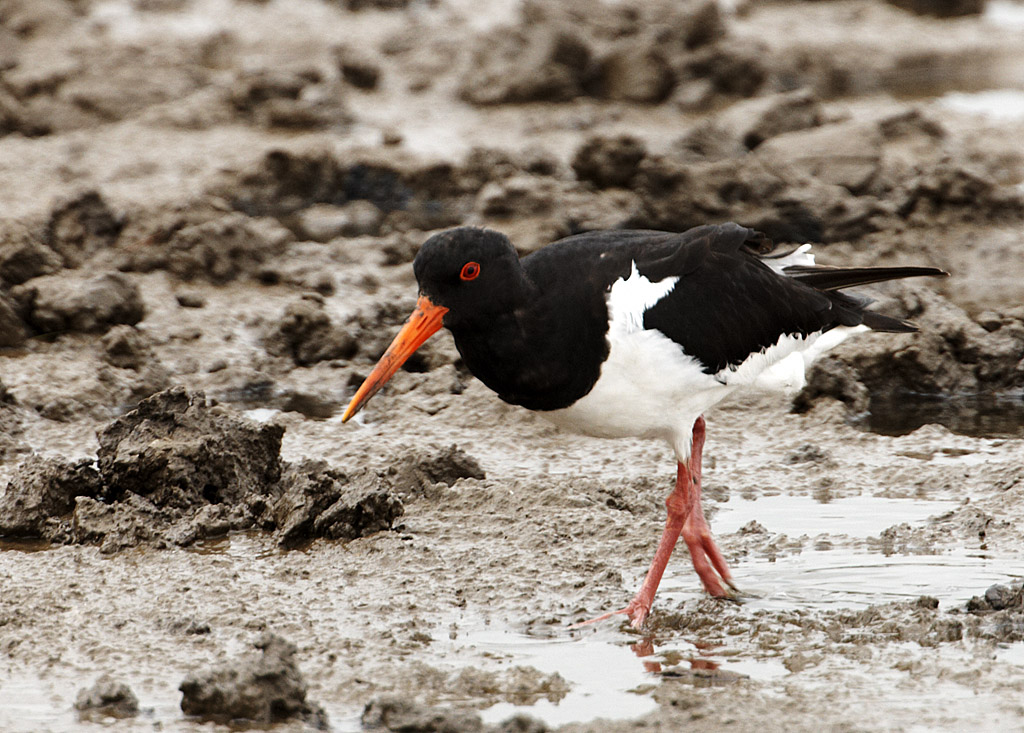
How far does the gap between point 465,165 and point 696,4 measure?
3782 mm

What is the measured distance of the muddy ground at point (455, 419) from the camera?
4598 millimetres

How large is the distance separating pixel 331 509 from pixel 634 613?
4.64 ft

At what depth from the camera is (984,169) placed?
10914 millimetres

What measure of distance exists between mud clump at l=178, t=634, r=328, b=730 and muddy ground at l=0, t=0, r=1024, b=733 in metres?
0.01

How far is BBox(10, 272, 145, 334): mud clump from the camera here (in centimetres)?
838

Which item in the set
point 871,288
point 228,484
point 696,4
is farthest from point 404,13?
point 228,484

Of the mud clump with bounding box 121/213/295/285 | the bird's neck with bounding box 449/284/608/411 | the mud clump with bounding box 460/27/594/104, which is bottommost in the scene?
the mud clump with bounding box 121/213/295/285

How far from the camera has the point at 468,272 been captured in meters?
5.11

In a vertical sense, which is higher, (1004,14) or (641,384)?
(1004,14)

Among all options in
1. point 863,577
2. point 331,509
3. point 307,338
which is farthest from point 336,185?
point 863,577

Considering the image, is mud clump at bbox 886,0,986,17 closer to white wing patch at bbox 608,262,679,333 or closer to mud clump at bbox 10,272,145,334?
mud clump at bbox 10,272,145,334

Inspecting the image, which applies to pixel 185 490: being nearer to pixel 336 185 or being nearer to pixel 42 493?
pixel 42 493

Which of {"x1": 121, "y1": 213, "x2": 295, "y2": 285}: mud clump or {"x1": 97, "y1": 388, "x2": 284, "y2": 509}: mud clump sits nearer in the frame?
{"x1": 97, "y1": 388, "x2": 284, "y2": 509}: mud clump

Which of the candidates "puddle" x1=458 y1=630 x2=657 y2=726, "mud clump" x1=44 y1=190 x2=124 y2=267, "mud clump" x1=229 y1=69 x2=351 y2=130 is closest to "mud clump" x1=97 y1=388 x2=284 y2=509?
"puddle" x1=458 y1=630 x2=657 y2=726
